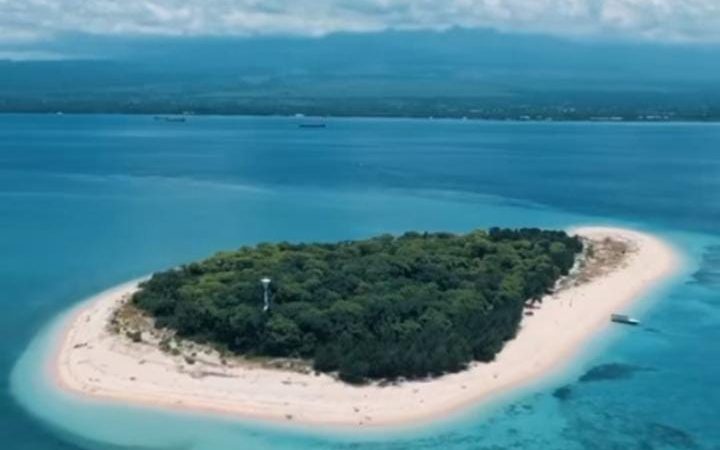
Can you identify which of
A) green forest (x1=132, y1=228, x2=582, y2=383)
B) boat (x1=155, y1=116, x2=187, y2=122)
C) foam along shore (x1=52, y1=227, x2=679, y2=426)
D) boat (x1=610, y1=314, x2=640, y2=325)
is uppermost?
green forest (x1=132, y1=228, x2=582, y2=383)

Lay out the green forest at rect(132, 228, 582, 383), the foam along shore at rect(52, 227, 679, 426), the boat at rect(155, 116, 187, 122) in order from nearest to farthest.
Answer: the foam along shore at rect(52, 227, 679, 426)
the green forest at rect(132, 228, 582, 383)
the boat at rect(155, 116, 187, 122)

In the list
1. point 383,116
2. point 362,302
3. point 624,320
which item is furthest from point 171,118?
point 362,302

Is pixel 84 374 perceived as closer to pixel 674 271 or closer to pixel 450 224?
pixel 674 271

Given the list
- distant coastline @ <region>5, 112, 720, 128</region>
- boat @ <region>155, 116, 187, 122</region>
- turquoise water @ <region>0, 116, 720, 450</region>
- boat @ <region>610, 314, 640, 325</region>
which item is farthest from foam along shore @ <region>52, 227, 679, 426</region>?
boat @ <region>155, 116, 187, 122</region>

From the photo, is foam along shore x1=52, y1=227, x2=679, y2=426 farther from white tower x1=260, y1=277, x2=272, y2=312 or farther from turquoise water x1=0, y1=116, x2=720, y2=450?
white tower x1=260, y1=277, x2=272, y2=312

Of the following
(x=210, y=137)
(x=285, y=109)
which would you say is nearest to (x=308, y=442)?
(x=210, y=137)
